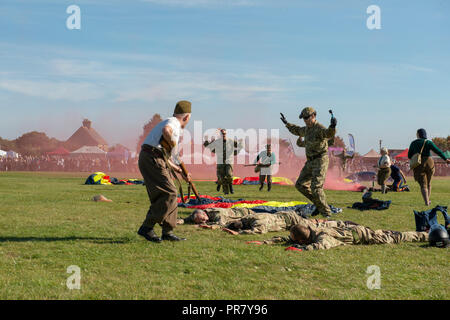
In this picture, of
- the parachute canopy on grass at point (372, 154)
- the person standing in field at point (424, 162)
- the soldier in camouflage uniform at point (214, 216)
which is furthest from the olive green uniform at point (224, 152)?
the parachute canopy on grass at point (372, 154)

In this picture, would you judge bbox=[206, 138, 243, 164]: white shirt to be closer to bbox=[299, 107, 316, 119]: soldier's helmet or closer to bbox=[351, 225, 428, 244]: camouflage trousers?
bbox=[299, 107, 316, 119]: soldier's helmet

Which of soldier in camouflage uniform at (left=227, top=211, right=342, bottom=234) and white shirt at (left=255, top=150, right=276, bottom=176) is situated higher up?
white shirt at (left=255, top=150, right=276, bottom=176)

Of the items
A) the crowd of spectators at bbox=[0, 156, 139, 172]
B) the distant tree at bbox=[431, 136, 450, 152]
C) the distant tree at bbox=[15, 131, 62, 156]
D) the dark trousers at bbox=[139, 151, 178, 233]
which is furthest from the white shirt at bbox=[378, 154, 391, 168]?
the distant tree at bbox=[15, 131, 62, 156]

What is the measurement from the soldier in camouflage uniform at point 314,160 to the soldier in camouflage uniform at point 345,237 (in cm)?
286

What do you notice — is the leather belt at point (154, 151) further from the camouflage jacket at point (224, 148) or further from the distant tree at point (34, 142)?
the distant tree at point (34, 142)

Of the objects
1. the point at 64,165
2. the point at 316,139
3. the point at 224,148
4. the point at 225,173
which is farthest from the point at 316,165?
the point at 64,165

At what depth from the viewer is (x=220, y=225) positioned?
9.52m

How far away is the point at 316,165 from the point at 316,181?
1.38 feet

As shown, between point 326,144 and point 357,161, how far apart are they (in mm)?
55787

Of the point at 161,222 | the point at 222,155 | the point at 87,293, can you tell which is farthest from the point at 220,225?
the point at 222,155

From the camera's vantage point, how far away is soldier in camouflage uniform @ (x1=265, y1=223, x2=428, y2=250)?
7441mm

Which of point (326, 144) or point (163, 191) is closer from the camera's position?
→ point (163, 191)

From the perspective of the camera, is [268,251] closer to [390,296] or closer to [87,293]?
[390,296]
